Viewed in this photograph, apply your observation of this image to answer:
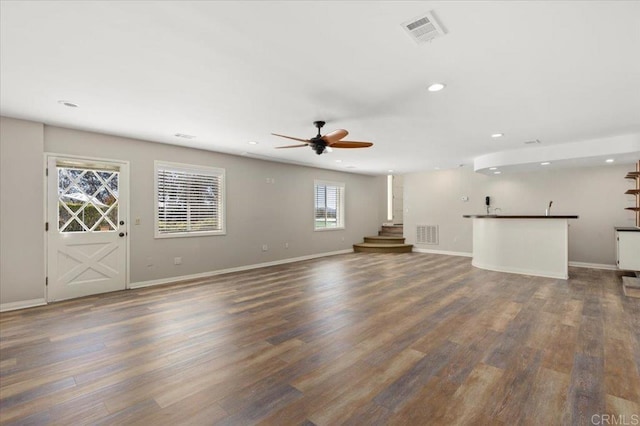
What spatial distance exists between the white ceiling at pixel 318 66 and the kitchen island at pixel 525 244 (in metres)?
1.89

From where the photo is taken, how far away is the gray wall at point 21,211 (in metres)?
4.07

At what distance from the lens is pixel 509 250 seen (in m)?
6.21

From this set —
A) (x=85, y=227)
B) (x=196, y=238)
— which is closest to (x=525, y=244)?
(x=196, y=238)

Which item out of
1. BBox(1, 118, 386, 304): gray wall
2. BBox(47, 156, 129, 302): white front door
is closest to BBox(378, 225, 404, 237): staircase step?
BBox(1, 118, 386, 304): gray wall

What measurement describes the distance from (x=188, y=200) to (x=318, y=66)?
14.3ft

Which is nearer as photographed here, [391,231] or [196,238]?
[196,238]

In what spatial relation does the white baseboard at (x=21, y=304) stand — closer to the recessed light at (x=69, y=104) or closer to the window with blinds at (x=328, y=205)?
the recessed light at (x=69, y=104)

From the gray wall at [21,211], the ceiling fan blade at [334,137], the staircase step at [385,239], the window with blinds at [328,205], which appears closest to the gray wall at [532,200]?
the staircase step at [385,239]

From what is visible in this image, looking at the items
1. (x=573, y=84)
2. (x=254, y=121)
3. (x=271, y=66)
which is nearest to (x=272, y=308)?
(x=254, y=121)

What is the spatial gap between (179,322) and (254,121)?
282cm

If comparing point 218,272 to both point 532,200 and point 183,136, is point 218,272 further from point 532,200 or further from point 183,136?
point 532,200

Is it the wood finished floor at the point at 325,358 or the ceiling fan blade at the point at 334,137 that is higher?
the ceiling fan blade at the point at 334,137

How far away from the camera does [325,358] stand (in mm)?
2607

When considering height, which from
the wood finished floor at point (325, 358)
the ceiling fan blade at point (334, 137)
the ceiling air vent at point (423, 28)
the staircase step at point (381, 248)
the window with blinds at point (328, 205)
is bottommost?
the wood finished floor at point (325, 358)
